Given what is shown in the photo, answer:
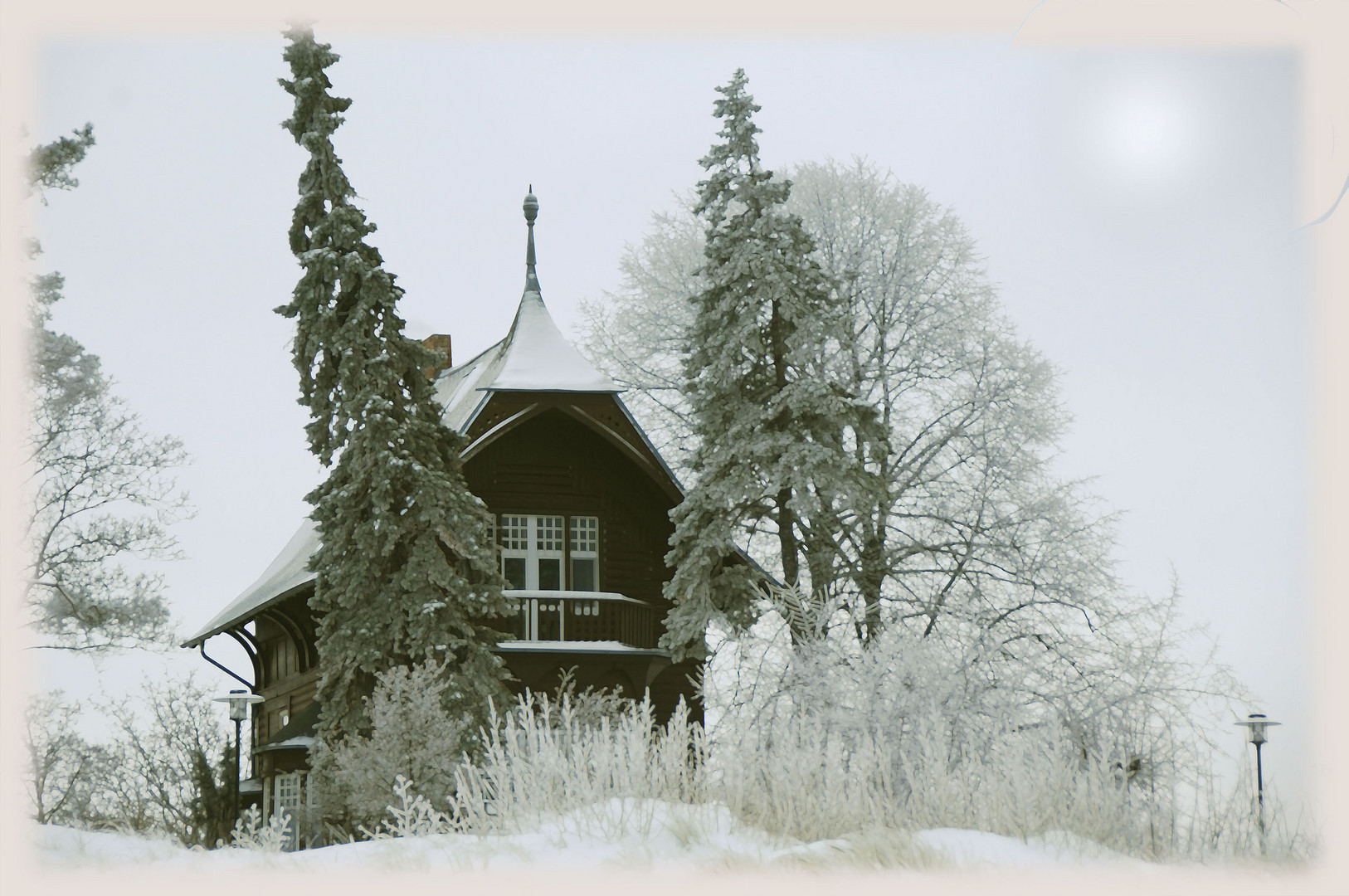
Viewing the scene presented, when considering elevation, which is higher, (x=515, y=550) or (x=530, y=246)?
(x=530, y=246)

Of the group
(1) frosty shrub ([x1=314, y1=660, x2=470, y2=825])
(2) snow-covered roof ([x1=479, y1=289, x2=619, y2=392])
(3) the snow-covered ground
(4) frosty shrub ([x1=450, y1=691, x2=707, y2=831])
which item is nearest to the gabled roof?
(2) snow-covered roof ([x1=479, y1=289, x2=619, y2=392])

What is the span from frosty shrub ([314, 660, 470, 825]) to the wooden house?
3.92 m

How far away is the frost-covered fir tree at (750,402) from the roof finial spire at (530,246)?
2.90 metres

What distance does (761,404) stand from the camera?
23.0 meters

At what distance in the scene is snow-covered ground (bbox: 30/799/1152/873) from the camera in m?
11.3

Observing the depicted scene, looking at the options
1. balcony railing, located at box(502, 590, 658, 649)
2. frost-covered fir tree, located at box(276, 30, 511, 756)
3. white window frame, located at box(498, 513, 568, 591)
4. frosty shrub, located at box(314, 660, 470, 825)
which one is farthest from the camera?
white window frame, located at box(498, 513, 568, 591)

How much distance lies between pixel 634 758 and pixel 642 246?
16.8 m

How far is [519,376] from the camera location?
22.8m

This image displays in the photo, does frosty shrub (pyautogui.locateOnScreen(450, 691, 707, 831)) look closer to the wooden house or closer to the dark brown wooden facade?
the dark brown wooden facade

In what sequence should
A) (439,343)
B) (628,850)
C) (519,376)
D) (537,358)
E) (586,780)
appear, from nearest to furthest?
(628,850), (586,780), (519,376), (537,358), (439,343)

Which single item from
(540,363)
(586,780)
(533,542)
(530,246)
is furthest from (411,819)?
(530,246)

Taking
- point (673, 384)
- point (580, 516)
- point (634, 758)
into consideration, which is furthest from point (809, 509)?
point (634, 758)

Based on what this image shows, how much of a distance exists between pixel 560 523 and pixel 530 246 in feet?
14.8

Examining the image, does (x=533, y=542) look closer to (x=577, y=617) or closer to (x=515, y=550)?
(x=515, y=550)
